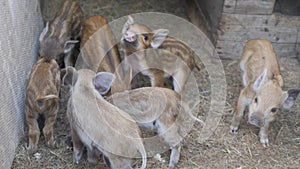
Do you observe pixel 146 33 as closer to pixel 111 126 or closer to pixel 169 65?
pixel 169 65

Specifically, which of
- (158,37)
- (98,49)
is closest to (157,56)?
(158,37)

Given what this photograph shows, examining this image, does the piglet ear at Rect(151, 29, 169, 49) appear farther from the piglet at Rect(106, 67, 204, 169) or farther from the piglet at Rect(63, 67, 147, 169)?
the piglet at Rect(63, 67, 147, 169)

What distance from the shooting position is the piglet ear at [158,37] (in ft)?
12.4

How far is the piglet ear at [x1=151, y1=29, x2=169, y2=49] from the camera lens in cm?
378

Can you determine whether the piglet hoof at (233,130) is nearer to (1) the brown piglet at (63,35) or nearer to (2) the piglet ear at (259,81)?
(2) the piglet ear at (259,81)

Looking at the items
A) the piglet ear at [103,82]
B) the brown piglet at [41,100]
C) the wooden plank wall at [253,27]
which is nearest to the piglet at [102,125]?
the piglet ear at [103,82]

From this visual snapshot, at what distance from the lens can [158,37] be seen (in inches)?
149

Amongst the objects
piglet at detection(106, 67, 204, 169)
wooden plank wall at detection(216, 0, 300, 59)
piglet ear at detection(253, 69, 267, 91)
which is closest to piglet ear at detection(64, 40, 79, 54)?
piglet at detection(106, 67, 204, 169)

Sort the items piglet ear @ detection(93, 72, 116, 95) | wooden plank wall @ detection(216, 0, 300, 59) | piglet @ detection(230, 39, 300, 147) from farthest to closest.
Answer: wooden plank wall @ detection(216, 0, 300, 59)
piglet @ detection(230, 39, 300, 147)
piglet ear @ detection(93, 72, 116, 95)

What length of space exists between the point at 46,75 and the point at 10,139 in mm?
505

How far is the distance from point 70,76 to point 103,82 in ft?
0.84

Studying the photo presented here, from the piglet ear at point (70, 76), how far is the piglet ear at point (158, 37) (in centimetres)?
84

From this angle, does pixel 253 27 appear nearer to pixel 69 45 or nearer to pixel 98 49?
pixel 98 49

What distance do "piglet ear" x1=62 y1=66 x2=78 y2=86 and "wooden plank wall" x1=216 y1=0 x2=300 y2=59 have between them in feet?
5.63
